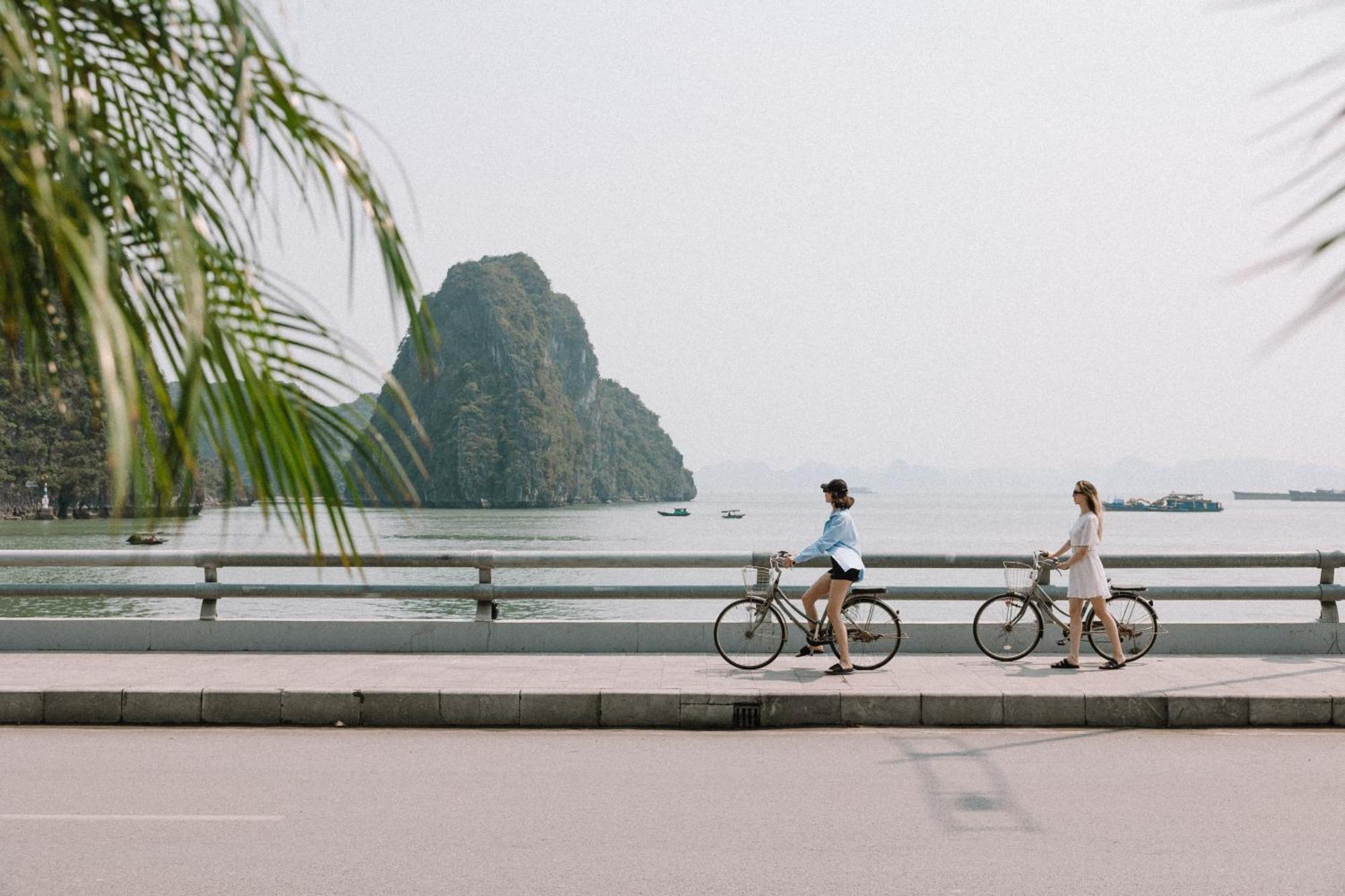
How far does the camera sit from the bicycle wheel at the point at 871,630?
11398 millimetres

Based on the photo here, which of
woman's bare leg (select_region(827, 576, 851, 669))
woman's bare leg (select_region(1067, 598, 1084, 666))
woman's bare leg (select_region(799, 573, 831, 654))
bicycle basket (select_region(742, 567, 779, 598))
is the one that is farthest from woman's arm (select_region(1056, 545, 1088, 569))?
bicycle basket (select_region(742, 567, 779, 598))

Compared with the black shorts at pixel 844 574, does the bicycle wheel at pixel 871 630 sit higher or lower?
lower

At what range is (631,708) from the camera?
9.48 m

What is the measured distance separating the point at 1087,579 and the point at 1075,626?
1.40 ft

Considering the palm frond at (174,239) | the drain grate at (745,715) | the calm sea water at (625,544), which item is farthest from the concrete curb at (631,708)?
the palm frond at (174,239)

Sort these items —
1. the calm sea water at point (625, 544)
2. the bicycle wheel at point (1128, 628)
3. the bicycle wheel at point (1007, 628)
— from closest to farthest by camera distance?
the bicycle wheel at point (1128, 628), the bicycle wheel at point (1007, 628), the calm sea water at point (625, 544)

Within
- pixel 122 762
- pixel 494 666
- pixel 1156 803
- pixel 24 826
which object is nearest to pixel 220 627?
pixel 494 666

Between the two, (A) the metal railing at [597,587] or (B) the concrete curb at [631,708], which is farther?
(A) the metal railing at [597,587]

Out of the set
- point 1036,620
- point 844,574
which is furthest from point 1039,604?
point 844,574

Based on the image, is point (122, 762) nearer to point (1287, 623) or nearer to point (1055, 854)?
point (1055, 854)

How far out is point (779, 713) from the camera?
9.62 metres

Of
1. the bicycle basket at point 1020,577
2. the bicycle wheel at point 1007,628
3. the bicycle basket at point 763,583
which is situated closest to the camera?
the bicycle basket at point 763,583

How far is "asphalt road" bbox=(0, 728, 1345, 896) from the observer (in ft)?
17.8

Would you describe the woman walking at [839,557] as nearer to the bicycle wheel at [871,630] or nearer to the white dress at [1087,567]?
the bicycle wheel at [871,630]
